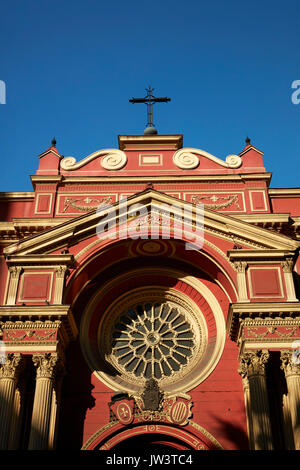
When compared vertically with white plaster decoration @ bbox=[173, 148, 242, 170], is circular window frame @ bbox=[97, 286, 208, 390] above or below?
below

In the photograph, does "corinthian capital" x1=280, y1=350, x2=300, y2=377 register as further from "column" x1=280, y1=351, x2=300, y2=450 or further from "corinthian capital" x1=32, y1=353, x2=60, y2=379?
"corinthian capital" x1=32, y1=353, x2=60, y2=379

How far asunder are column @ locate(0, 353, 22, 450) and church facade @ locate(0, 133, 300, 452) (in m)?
0.05

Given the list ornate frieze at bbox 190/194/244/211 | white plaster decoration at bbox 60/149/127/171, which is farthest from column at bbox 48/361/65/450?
white plaster decoration at bbox 60/149/127/171

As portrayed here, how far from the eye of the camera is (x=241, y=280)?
1905 cm

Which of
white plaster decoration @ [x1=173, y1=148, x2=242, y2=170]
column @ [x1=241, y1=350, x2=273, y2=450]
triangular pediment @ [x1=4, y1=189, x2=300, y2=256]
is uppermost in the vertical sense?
white plaster decoration @ [x1=173, y1=148, x2=242, y2=170]

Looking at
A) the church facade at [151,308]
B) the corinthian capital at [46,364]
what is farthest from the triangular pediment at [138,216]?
the corinthian capital at [46,364]

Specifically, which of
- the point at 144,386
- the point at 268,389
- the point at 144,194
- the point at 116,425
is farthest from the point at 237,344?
the point at 144,194

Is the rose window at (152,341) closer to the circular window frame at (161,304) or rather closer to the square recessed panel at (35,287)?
the circular window frame at (161,304)

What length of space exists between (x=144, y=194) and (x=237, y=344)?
5.95 m

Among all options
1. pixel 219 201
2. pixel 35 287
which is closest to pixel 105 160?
pixel 219 201

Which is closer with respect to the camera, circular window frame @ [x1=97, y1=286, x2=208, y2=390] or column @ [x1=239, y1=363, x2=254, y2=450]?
column @ [x1=239, y1=363, x2=254, y2=450]

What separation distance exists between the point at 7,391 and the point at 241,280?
783cm

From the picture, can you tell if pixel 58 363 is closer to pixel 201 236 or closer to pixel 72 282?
pixel 72 282

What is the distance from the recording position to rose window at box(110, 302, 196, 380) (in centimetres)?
2009
